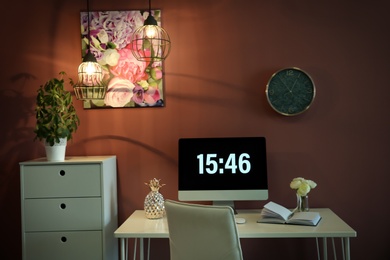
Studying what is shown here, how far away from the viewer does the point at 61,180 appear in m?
2.81

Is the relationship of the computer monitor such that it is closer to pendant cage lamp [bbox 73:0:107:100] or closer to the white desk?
the white desk

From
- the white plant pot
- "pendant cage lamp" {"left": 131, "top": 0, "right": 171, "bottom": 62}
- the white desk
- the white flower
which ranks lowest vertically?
the white desk

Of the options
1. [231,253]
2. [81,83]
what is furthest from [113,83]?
[231,253]

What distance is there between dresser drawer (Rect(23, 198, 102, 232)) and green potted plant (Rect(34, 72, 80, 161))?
0.29 meters

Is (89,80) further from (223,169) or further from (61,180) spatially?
(223,169)

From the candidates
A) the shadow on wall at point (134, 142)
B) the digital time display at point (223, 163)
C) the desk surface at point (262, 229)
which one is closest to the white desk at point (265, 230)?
the desk surface at point (262, 229)

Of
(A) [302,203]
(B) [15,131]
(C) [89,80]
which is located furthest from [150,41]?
(A) [302,203]

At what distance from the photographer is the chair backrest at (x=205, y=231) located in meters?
2.13

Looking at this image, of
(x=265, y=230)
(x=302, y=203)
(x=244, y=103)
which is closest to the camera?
(x=265, y=230)

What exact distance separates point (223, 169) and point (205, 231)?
0.88 metres

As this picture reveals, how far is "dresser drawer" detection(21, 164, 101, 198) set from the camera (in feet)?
9.19

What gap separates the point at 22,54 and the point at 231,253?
215 centimetres

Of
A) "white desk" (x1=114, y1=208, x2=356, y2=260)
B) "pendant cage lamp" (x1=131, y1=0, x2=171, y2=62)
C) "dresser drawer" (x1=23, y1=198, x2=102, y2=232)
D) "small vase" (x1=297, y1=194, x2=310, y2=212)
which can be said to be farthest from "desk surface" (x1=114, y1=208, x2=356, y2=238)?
"pendant cage lamp" (x1=131, y1=0, x2=171, y2=62)

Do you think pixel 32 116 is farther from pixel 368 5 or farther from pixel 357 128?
pixel 368 5
